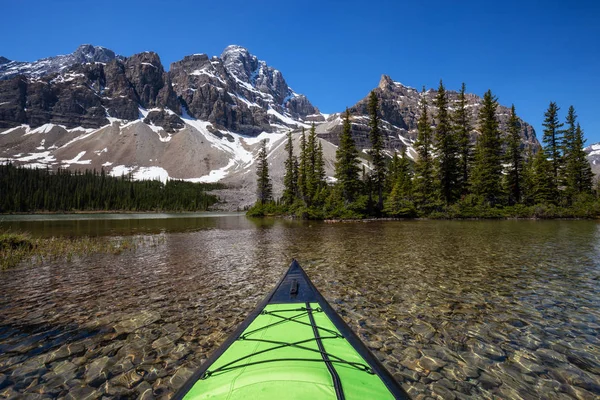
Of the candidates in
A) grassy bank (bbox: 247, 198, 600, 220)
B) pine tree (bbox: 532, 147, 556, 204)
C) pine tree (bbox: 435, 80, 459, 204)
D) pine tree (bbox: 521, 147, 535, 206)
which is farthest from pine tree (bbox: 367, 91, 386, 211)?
pine tree (bbox: 532, 147, 556, 204)

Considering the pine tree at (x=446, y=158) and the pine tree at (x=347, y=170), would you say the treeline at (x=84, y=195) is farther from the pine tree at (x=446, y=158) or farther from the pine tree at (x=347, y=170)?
the pine tree at (x=446, y=158)

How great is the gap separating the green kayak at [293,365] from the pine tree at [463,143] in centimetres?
4142

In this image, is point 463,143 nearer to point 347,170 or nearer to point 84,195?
point 347,170

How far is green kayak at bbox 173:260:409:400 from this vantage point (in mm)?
2779

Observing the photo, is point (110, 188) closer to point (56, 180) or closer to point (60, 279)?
point (56, 180)

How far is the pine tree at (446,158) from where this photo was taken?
39.2 meters

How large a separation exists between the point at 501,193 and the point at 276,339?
42706 millimetres

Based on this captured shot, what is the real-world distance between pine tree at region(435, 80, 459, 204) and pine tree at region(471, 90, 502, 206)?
255 cm

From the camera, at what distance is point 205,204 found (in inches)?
4966

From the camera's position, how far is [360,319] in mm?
6480

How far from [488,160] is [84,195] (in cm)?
12410

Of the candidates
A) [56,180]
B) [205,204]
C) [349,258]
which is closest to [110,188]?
[56,180]

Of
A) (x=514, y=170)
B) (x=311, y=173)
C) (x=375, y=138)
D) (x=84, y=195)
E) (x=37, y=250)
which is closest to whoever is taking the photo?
(x=37, y=250)

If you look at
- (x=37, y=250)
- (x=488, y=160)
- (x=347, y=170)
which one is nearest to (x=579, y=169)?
(x=488, y=160)
